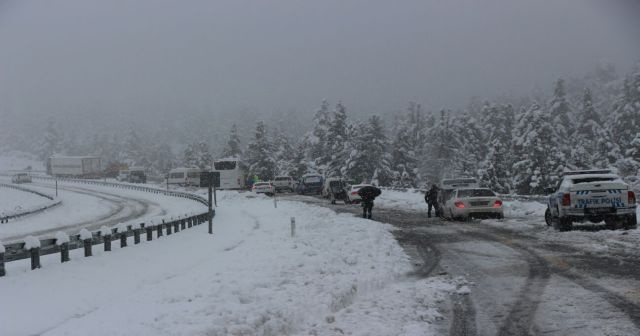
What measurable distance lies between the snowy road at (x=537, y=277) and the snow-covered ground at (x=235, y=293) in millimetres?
614

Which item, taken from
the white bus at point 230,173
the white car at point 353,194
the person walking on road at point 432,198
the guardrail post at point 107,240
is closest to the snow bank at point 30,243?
the guardrail post at point 107,240

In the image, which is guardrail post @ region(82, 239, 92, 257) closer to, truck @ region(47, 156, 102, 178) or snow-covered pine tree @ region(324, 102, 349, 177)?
snow-covered pine tree @ region(324, 102, 349, 177)

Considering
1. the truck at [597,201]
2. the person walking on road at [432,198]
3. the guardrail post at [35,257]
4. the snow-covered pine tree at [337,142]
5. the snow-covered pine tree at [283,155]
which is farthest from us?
the snow-covered pine tree at [283,155]

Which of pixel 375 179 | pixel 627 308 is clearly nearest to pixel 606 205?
pixel 627 308

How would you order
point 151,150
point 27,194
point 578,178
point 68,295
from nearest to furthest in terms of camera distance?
1. point 68,295
2. point 578,178
3. point 27,194
4. point 151,150

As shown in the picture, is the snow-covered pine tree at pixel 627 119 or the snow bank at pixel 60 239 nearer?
the snow bank at pixel 60 239

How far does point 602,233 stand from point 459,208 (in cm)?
733

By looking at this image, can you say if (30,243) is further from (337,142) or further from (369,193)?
(337,142)

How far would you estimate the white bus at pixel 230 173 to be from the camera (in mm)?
59562

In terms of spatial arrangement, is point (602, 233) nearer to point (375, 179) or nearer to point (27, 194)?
point (375, 179)

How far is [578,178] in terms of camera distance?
639 inches

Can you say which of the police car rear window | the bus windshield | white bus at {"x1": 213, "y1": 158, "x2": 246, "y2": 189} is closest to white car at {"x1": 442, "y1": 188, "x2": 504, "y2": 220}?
the police car rear window

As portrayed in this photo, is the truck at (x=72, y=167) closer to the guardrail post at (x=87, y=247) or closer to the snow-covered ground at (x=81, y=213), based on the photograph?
the snow-covered ground at (x=81, y=213)

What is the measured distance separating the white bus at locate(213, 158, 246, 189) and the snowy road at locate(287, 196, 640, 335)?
4382 cm
